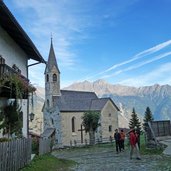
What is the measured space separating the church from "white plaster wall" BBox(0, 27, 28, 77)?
132 ft

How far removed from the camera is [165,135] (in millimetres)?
31672

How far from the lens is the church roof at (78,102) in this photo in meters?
64.0

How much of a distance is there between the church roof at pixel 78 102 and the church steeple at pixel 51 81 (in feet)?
4.15

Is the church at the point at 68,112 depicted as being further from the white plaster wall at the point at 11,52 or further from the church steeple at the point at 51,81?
the white plaster wall at the point at 11,52

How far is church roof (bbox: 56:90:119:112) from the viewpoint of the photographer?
6396 centimetres

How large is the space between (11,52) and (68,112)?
1794 inches

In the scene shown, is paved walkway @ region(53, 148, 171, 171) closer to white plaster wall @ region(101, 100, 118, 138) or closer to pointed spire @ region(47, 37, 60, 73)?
white plaster wall @ region(101, 100, 118, 138)

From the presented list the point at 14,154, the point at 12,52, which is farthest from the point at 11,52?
the point at 14,154

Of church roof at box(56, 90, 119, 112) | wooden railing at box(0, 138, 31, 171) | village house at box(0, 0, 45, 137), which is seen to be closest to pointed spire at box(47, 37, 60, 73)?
church roof at box(56, 90, 119, 112)

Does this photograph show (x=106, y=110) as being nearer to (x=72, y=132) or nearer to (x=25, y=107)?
(x=72, y=132)

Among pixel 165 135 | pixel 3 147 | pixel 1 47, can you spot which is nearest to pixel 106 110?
pixel 165 135

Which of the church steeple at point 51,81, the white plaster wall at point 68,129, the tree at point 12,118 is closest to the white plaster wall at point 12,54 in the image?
the tree at point 12,118

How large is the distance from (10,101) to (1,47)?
11.0 ft

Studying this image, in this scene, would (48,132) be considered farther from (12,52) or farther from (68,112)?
(12,52)
